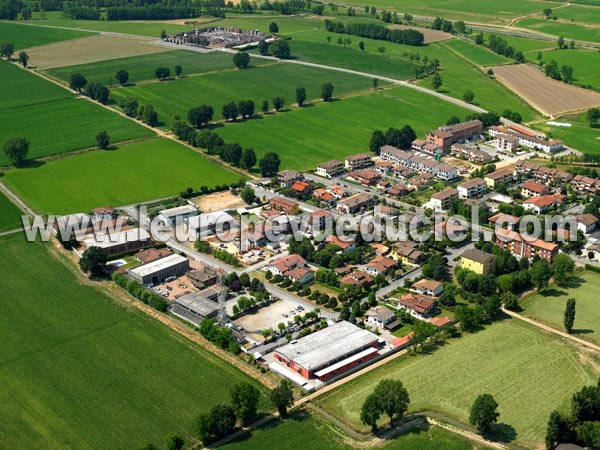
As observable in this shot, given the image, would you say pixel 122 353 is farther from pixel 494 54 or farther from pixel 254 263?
pixel 494 54

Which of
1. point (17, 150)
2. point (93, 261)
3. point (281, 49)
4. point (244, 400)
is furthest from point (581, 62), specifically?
point (244, 400)

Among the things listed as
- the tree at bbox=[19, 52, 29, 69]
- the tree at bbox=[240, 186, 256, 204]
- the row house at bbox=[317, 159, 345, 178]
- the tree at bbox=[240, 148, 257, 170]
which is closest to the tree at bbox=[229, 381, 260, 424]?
the tree at bbox=[240, 186, 256, 204]

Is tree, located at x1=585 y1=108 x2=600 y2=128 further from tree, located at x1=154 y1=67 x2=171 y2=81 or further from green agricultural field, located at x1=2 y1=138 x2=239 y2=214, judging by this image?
tree, located at x1=154 y1=67 x2=171 y2=81

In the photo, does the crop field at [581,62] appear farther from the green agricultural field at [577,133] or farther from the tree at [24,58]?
the tree at [24,58]

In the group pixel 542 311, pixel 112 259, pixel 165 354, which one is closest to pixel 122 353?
pixel 165 354

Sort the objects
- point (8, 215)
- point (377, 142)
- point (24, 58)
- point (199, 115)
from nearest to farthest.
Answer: point (8, 215) < point (377, 142) < point (199, 115) < point (24, 58)

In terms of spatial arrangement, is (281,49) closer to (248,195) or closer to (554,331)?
(248,195)
